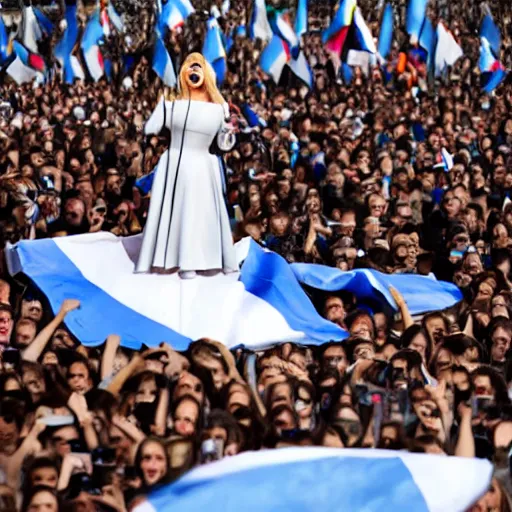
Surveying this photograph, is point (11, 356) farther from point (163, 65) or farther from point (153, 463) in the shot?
point (163, 65)

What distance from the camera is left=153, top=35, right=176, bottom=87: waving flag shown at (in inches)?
784

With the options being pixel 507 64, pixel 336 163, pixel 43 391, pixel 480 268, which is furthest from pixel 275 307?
pixel 507 64

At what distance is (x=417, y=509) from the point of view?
21.9 ft

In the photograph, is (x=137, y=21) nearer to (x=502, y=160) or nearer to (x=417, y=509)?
(x=502, y=160)

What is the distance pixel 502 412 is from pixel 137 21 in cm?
2618

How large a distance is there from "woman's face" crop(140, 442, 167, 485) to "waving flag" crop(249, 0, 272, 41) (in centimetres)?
1760

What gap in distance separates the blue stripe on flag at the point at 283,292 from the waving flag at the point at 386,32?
41.6 feet

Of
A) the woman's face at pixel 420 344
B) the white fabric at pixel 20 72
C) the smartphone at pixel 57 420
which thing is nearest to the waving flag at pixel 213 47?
the white fabric at pixel 20 72

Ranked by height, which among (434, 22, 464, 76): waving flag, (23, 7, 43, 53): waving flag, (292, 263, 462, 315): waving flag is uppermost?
(434, 22, 464, 76): waving flag

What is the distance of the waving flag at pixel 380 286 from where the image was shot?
36.7 ft

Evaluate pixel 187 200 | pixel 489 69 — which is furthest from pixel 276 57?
pixel 187 200

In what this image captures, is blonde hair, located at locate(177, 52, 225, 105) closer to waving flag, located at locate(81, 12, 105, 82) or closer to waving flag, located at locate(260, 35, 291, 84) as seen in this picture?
waving flag, located at locate(260, 35, 291, 84)

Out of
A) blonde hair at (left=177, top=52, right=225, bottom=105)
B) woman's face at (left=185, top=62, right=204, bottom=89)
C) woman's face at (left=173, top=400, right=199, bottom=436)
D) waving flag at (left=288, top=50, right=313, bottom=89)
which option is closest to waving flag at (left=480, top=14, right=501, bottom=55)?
waving flag at (left=288, top=50, right=313, bottom=89)

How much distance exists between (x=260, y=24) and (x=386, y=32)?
86.9 inches
